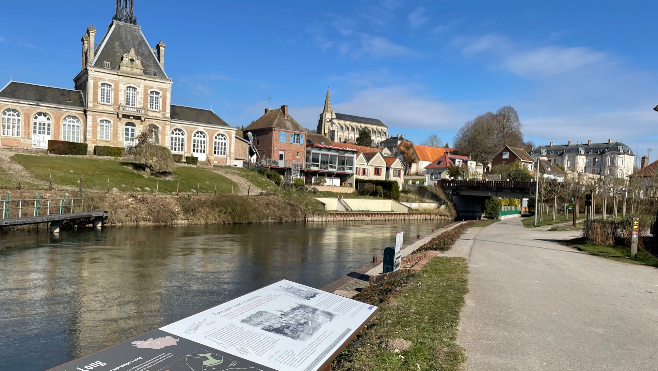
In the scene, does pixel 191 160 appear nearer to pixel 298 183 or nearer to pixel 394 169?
pixel 298 183

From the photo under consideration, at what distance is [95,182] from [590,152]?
105323 millimetres

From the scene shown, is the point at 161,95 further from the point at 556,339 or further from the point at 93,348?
the point at 556,339

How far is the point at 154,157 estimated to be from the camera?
40.7 meters

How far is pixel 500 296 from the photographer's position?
10.7 metres

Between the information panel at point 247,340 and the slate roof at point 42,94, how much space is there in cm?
4872

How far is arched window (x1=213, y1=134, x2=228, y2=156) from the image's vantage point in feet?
181

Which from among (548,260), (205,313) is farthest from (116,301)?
(548,260)

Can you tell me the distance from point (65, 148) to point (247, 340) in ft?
150

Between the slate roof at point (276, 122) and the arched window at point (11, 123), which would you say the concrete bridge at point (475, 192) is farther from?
the arched window at point (11, 123)

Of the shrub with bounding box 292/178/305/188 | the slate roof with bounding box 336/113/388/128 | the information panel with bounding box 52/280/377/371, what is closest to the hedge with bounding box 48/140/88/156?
the shrub with bounding box 292/178/305/188

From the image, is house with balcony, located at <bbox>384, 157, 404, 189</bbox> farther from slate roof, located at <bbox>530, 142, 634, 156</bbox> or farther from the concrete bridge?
slate roof, located at <bbox>530, 142, 634, 156</bbox>

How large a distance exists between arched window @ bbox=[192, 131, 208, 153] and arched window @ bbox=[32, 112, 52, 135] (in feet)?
48.5

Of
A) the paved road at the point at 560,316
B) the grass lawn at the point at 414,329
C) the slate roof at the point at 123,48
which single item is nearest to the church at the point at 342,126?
the slate roof at the point at 123,48

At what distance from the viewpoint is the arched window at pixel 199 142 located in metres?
53.7
